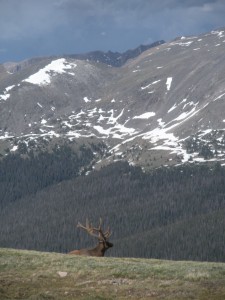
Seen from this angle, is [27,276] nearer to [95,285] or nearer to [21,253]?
[95,285]

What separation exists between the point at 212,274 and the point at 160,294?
4.65 meters

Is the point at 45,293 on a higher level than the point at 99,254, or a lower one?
lower

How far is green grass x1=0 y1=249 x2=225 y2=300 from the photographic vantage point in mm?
28297

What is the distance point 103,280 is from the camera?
31500mm

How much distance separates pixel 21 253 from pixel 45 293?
12.7 metres

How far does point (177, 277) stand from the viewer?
1235 inches

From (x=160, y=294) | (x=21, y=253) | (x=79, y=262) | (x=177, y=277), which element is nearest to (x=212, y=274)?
(x=177, y=277)

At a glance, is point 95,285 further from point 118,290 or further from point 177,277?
point 177,277

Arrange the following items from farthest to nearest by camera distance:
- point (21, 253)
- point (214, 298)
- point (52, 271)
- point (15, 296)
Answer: point (21, 253), point (52, 271), point (15, 296), point (214, 298)

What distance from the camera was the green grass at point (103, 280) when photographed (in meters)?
28.3

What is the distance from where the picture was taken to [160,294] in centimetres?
2811

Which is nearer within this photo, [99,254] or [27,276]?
[27,276]

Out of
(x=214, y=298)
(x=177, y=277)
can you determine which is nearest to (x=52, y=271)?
(x=177, y=277)

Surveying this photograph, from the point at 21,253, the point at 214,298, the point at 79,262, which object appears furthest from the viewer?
the point at 21,253
